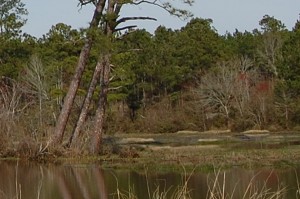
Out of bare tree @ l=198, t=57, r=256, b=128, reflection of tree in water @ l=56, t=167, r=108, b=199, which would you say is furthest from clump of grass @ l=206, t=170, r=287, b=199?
bare tree @ l=198, t=57, r=256, b=128

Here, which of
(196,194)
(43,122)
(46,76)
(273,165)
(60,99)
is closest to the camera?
(196,194)

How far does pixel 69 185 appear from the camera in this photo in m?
14.7

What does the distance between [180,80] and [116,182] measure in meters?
52.0

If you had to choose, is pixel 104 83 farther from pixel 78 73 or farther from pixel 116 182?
pixel 116 182

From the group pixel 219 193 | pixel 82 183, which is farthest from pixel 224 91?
pixel 219 193

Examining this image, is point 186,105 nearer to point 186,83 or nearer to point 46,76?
point 186,83

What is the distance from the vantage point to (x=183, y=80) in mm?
67625

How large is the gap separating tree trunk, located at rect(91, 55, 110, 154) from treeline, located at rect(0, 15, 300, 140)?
20673 millimetres

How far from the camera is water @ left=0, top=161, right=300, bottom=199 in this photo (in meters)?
12.7

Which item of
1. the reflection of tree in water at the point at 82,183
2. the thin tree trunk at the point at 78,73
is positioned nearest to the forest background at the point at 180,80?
the thin tree trunk at the point at 78,73

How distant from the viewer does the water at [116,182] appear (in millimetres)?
12659

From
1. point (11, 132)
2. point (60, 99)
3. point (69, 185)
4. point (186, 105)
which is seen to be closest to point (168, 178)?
point (69, 185)

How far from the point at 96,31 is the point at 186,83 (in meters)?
45.5

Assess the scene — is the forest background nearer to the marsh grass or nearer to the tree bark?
the tree bark
